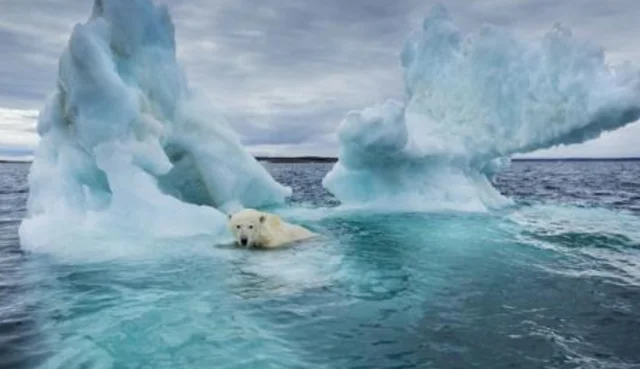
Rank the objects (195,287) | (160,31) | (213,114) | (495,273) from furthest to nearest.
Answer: (213,114) → (160,31) → (495,273) → (195,287)

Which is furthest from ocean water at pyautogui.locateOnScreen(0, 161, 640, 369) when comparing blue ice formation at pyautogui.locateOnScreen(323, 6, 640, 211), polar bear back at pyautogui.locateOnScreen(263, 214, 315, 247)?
blue ice formation at pyautogui.locateOnScreen(323, 6, 640, 211)

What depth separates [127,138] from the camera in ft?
44.1

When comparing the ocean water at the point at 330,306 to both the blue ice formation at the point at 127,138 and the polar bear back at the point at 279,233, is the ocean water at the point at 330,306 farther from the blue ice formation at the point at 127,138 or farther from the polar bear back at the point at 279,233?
the blue ice formation at the point at 127,138

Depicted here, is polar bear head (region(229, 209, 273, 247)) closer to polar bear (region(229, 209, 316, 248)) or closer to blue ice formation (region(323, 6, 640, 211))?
polar bear (region(229, 209, 316, 248))

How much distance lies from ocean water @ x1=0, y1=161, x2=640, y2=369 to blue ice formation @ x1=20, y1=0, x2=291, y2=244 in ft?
4.53

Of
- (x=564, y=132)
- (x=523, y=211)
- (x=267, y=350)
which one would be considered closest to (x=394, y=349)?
(x=267, y=350)

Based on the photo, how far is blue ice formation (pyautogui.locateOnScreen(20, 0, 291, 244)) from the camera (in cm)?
1309

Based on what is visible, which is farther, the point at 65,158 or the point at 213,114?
the point at 213,114

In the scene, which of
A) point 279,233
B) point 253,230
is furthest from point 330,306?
point 279,233

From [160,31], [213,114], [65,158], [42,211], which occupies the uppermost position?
[160,31]

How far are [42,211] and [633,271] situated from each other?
13420 mm

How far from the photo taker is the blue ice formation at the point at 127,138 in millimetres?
13094

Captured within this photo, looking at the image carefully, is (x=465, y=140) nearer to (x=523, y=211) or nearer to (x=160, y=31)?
(x=523, y=211)

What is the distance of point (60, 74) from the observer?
14.2 metres
